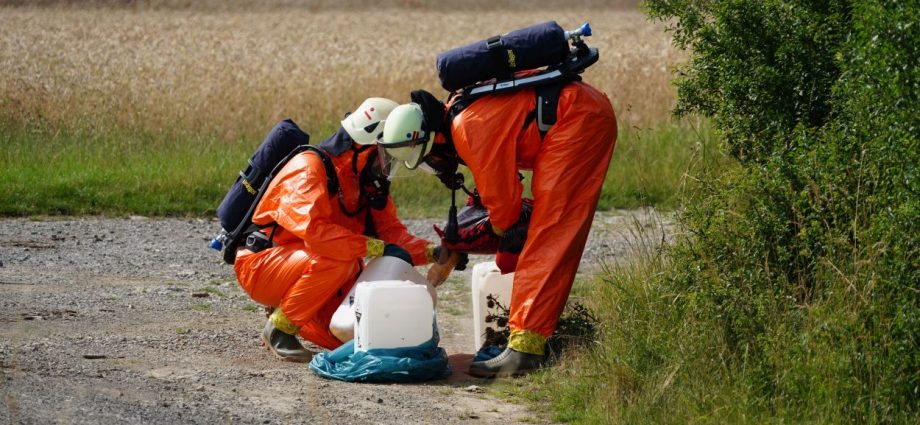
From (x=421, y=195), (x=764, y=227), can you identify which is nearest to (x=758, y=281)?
(x=764, y=227)

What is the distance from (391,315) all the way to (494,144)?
1.13 m

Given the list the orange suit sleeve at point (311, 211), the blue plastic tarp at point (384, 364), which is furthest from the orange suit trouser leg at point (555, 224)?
the orange suit sleeve at point (311, 211)

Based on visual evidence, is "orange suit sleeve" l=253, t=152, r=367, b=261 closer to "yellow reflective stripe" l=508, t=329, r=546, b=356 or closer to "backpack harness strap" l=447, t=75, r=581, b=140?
"backpack harness strap" l=447, t=75, r=581, b=140

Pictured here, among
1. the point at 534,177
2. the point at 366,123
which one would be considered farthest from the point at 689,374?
the point at 366,123

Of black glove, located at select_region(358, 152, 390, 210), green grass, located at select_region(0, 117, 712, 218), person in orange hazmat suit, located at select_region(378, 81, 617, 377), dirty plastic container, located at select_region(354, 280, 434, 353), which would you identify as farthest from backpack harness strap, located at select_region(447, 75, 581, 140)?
green grass, located at select_region(0, 117, 712, 218)

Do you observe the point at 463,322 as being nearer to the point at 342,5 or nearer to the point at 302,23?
the point at 302,23

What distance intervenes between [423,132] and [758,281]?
6.99 feet

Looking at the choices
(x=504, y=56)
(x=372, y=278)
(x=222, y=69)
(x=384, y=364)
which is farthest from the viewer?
(x=222, y=69)

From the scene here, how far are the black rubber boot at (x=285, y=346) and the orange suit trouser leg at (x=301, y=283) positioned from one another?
0.12 m

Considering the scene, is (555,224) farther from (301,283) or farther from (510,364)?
(301,283)

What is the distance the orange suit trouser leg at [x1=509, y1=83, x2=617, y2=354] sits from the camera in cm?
712

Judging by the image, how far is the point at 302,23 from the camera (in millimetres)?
35938

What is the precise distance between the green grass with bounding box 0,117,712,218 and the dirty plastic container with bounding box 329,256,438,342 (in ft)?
16.7

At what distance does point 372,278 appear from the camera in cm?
761
